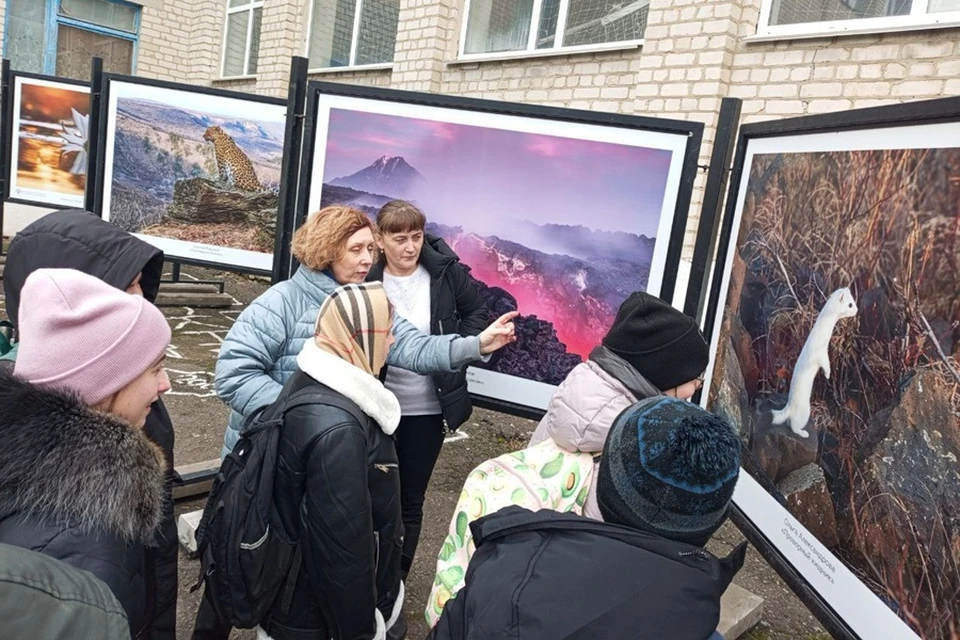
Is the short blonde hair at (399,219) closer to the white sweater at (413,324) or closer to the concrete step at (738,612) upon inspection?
the white sweater at (413,324)

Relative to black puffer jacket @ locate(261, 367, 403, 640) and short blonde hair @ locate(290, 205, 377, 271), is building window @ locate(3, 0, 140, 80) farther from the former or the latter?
black puffer jacket @ locate(261, 367, 403, 640)

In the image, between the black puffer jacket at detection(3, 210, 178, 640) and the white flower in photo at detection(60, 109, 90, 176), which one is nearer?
the black puffer jacket at detection(3, 210, 178, 640)

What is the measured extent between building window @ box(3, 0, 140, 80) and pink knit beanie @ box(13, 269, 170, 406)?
1273cm

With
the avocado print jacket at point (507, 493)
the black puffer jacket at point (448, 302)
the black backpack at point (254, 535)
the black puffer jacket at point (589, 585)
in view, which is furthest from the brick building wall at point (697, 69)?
the black puffer jacket at point (589, 585)

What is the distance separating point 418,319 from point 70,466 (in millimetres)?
1646

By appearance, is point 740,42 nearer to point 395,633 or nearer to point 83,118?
point 395,633

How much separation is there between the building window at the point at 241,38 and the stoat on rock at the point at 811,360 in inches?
476

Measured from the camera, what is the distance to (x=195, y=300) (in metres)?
7.59

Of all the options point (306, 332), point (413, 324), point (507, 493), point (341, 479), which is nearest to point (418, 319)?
point (413, 324)

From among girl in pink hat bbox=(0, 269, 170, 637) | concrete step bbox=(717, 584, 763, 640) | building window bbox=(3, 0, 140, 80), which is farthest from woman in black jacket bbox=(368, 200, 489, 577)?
building window bbox=(3, 0, 140, 80)

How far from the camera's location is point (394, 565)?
6.67 feet

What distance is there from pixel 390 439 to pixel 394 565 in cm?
45

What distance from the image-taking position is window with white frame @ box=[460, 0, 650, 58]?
21.7ft

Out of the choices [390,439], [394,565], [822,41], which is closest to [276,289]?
[390,439]
